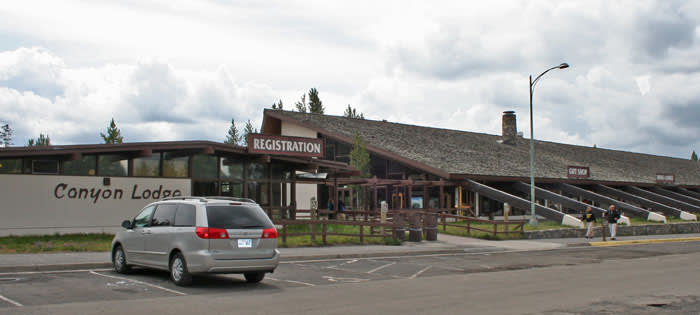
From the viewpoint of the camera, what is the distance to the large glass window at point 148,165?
23.1m

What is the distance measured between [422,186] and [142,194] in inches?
704

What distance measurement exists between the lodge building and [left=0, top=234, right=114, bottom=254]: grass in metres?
0.68

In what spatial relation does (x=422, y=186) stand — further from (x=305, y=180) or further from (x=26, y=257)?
(x=26, y=257)

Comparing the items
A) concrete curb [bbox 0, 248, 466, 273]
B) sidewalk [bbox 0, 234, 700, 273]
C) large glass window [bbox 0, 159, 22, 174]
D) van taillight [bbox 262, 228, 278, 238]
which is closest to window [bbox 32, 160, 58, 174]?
large glass window [bbox 0, 159, 22, 174]

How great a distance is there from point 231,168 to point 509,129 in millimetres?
33871

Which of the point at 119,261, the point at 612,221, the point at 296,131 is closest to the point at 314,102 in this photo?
the point at 296,131

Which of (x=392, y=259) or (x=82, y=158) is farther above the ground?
(x=82, y=158)

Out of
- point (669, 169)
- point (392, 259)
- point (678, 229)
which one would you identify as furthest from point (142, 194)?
point (669, 169)

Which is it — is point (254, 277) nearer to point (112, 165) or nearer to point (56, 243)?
point (56, 243)

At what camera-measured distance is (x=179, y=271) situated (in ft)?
38.8

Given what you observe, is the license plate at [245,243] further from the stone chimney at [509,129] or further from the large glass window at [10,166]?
the stone chimney at [509,129]

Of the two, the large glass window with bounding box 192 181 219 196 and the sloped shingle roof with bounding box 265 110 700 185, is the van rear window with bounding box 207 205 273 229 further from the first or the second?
the sloped shingle roof with bounding box 265 110 700 185

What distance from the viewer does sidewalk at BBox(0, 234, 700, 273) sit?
1426 centimetres

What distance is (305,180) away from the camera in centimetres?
2881
